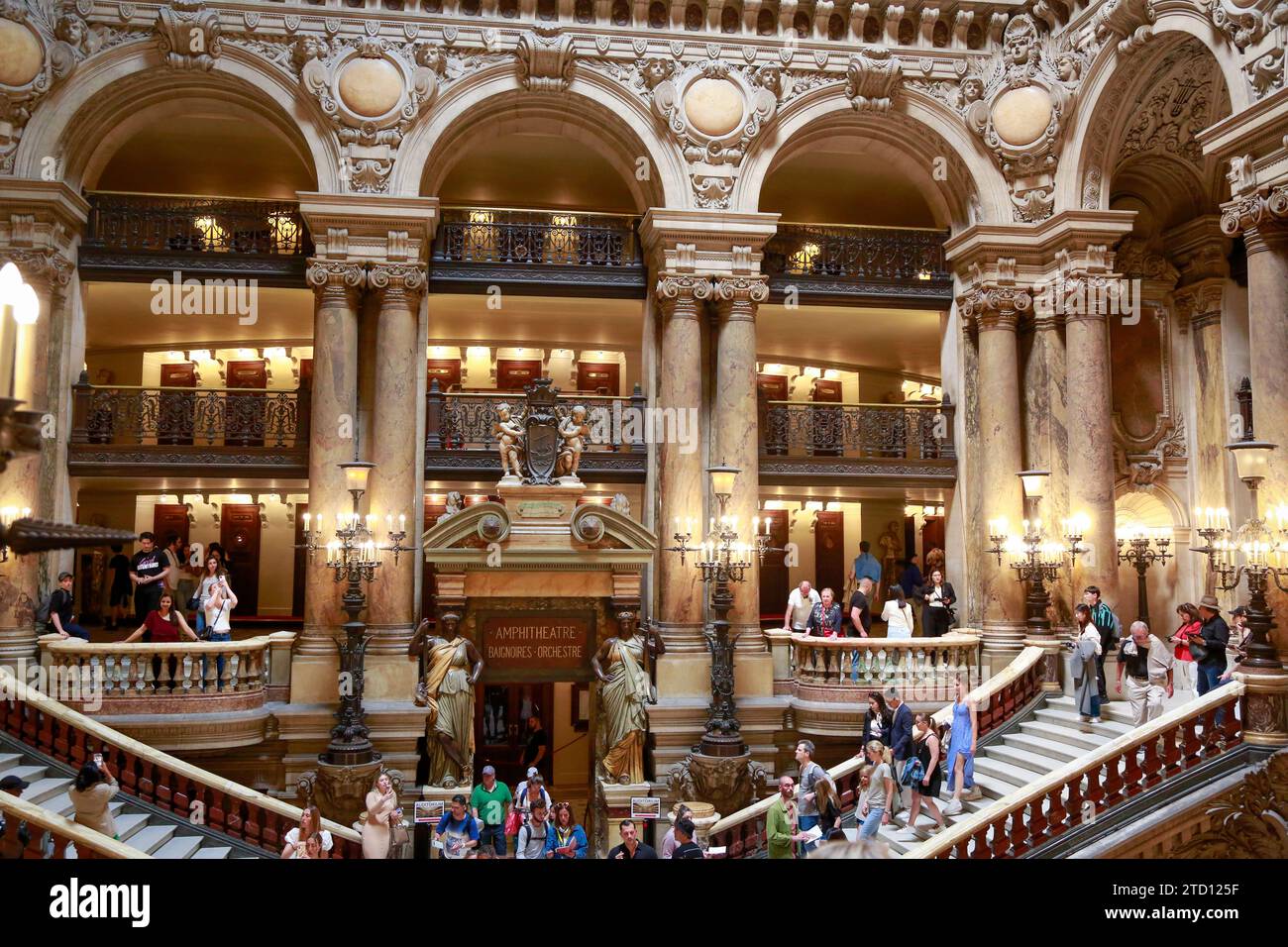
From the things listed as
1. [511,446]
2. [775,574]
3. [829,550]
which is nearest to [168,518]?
[511,446]

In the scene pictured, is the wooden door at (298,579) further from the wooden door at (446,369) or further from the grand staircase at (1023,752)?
the grand staircase at (1023,752)

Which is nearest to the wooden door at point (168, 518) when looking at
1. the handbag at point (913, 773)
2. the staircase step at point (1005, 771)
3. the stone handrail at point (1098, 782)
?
the handbag at point (913, 773)

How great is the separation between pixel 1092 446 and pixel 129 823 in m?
13.3

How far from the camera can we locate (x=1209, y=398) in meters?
15.8

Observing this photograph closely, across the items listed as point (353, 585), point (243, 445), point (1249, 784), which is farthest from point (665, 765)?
point (243, 445)

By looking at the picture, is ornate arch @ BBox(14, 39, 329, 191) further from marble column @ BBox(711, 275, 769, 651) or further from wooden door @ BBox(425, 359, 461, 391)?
marble column @ BBox(711, 275, 769, 651)

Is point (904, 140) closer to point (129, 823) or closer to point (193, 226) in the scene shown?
point (193, 226)

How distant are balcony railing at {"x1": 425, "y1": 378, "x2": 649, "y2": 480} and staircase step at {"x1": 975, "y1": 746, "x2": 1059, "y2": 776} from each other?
6.48m

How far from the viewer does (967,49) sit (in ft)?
49.2

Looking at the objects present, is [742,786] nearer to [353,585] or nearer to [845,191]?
[353,585]

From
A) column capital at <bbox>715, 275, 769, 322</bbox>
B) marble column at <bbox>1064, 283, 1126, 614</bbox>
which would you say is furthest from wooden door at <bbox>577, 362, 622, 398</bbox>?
marble column at <bbox>1064, 283, 1126, 614</bbox>

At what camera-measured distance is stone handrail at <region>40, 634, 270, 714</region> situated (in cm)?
1198

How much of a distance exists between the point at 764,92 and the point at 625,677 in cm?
906

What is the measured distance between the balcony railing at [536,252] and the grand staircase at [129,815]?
837cm
